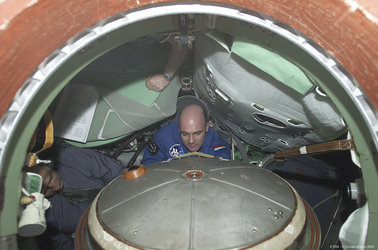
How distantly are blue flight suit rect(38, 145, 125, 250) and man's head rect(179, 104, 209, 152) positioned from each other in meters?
0.66

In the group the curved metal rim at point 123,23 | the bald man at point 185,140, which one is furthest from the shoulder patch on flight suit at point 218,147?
the curved metal rim at point 123,23

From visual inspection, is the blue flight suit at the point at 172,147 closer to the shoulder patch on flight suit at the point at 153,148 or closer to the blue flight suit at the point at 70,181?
the shoulder patch on flight suit at the point at 153,148

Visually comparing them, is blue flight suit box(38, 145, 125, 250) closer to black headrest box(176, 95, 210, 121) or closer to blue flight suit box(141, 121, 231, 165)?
blue flight suit box(141, 121, 231, 165)

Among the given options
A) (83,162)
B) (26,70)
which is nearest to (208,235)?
(26,70)

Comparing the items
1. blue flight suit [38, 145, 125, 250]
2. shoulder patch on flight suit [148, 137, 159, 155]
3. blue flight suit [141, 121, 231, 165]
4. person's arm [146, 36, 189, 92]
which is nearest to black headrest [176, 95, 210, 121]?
blue flight suit [141, 121, 231, 165]

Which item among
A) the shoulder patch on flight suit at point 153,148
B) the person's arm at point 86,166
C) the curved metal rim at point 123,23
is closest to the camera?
the curved metal rim at point 123,23

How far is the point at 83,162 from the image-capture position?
2209mm

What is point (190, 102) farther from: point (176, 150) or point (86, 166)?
point (86, 166)

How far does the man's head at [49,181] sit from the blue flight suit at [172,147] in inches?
34.8

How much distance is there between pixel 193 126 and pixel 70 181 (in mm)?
1108

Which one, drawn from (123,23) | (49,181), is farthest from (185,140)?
(123,23)

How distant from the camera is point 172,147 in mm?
2701

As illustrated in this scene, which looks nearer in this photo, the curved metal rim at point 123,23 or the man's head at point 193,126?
the curved metal rim at point 123,23

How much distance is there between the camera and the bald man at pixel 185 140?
8.45 ft
